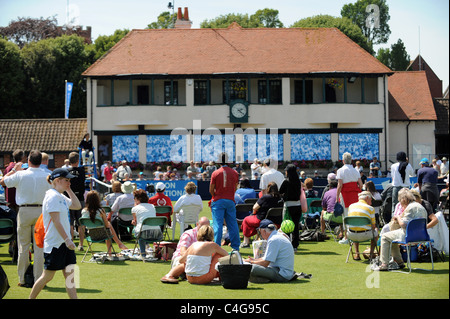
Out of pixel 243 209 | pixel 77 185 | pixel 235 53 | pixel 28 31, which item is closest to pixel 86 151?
pixel 243 209

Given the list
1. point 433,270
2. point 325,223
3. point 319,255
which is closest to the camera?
point 433,270

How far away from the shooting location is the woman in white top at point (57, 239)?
8.78 meters

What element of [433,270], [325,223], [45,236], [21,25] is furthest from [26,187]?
[21,25]

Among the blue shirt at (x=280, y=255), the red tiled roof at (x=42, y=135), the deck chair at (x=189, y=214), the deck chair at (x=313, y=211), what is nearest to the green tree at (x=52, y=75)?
the red tiled roof at (x=42, y=135)

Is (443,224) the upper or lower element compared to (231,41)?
lower

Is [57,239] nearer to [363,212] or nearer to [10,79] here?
[363,212]

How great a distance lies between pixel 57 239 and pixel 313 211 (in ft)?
33.3

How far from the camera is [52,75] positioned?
176 ft

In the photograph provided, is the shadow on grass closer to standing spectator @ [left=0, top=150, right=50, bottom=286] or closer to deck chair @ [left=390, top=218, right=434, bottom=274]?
standing spectator @ [left=0, top=150, right=50, bottom=286]

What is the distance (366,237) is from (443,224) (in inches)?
61.8

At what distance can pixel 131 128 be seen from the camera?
40875 mm

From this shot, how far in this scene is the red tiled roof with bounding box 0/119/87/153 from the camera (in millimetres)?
43406

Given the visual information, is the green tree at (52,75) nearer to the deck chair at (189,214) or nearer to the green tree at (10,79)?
the green tree at (10,79)
